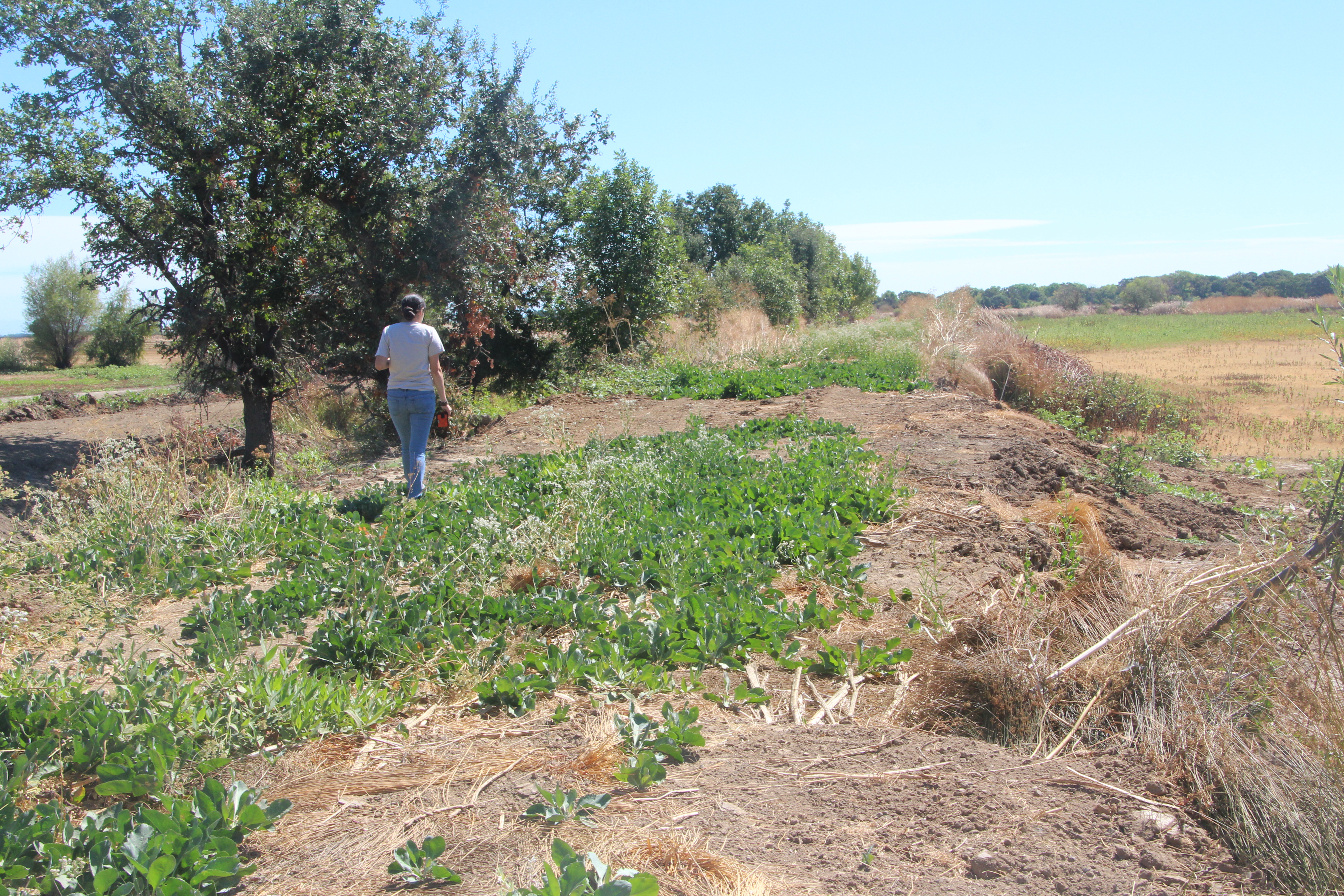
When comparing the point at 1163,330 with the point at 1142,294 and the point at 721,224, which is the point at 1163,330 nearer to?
the point at 721,224

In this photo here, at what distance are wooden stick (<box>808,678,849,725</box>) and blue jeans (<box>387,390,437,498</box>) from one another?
149 inches

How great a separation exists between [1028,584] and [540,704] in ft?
7.91

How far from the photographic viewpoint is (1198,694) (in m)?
2.80

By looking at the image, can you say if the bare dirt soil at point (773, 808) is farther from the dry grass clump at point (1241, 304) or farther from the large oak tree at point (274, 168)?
the dry grass clump at point (1241, 304)

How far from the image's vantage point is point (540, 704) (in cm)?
322

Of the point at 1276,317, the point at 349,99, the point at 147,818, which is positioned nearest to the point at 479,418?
the point at 349,99

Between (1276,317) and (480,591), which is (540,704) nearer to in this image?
(480,591)

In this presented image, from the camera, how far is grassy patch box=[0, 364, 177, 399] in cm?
1977

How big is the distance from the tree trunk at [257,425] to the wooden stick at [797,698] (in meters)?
7.90

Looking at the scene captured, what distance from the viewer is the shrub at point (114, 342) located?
2753 centimetres

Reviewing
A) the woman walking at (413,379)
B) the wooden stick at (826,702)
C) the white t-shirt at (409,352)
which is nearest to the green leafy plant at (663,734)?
the wooden stick at (826,702)

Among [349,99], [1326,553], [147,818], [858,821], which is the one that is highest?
[349,99]

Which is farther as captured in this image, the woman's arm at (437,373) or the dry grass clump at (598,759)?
the woman's arm at (437,373)

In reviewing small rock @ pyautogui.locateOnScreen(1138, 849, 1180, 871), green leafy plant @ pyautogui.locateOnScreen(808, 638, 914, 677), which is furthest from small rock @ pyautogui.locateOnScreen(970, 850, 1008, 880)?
green leafy plant @ pyautogui.locateOnScreen(808, 638, 914, 677)
